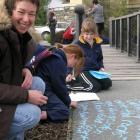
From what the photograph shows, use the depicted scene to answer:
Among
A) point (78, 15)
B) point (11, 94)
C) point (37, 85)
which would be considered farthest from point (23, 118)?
point (78, 15)

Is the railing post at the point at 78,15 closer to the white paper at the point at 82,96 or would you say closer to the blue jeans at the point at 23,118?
the white paper at the point at 82,96

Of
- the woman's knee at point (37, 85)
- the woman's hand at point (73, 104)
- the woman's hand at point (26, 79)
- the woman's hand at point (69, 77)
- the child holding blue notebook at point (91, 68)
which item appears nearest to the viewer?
the woman's hand at point (26, 79)

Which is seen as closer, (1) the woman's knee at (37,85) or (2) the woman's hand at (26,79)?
(2) the woman's hand at (26,79)

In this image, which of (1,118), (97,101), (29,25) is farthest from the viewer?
(97,101)

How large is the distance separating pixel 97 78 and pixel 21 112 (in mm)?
3535

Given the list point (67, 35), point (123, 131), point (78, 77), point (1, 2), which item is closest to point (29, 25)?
point (1, 2)

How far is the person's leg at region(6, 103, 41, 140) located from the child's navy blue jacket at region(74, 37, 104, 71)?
3.57m

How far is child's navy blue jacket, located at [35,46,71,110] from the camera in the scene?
5055 mm

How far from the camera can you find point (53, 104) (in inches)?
203

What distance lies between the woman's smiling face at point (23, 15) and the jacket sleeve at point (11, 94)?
0.44 meters

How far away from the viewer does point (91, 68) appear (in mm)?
7418


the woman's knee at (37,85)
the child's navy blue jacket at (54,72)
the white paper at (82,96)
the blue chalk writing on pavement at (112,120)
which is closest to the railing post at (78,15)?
the white paper at (82,96)

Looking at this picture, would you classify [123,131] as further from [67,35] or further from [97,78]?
[67,35]

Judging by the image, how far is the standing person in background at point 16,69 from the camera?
3.65 metres
